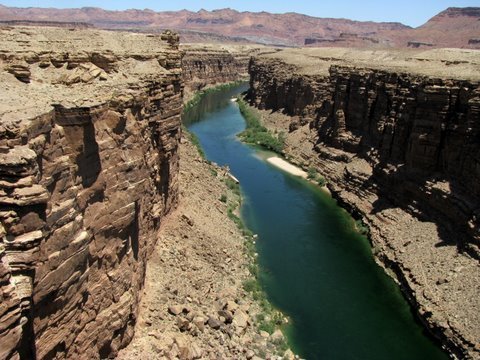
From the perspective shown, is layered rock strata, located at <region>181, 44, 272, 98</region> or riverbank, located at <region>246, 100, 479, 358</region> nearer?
riverbank, located at <region>246, 100, 479, 358</region>

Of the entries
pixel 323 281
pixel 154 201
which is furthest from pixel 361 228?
pixel 154 201

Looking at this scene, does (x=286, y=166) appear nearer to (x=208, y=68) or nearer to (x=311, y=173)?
(x=311, y=173)

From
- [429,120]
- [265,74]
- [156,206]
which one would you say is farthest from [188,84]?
[156,206]

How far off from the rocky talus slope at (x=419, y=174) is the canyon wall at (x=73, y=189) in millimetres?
14061

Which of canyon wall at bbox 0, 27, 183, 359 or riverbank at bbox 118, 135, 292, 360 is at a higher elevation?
canyon wall at bbox 0, 27, 183, 359

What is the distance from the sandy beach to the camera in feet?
150

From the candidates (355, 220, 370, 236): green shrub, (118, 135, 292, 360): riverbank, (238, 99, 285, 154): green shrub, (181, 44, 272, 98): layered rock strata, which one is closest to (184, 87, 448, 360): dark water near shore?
(355, 220, 370, 236): green shrub

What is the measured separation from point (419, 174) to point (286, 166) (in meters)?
18.3

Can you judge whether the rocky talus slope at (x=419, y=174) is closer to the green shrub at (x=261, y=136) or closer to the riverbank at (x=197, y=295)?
the green shrub at (x=261, y=136)

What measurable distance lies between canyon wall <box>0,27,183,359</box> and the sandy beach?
2640cm

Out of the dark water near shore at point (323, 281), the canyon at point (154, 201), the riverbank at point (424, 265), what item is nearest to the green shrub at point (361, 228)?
the riverbank at point (424, 265)

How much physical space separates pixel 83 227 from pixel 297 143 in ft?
138

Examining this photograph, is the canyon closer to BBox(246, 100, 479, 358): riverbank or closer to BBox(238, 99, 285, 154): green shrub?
BBox(246, 100, 479, 358): riverbank

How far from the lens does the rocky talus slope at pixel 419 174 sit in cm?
2312
